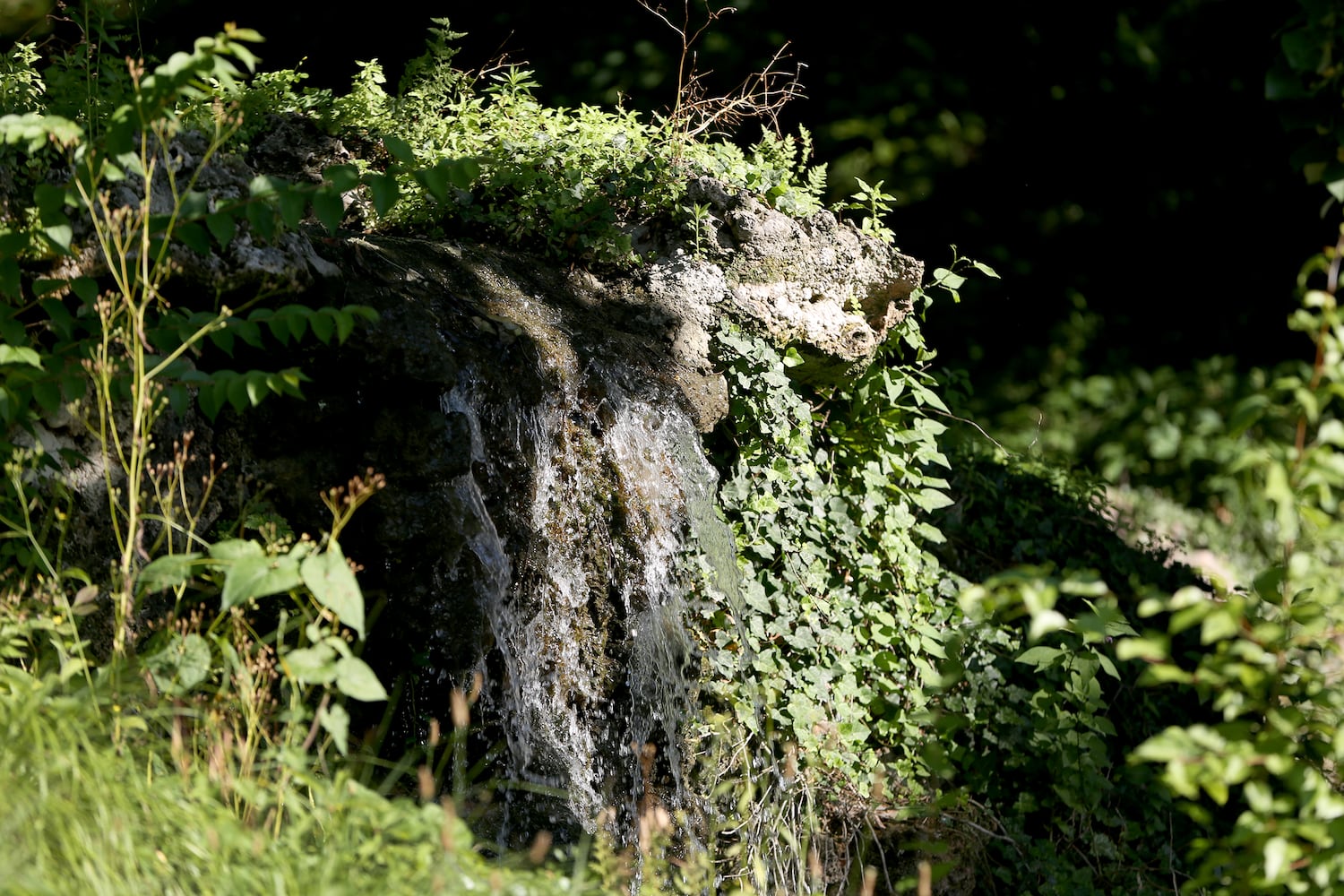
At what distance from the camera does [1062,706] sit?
4539mm

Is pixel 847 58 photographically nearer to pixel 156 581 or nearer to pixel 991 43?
pixel 991 43

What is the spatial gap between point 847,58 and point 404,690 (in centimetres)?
507

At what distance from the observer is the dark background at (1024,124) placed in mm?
6809

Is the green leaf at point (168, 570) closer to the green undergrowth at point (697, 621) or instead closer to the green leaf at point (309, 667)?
the green undergrowth at point (697, 621)

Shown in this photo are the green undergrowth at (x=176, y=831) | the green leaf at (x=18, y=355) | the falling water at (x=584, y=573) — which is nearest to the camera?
the green undergrowth at (x=176, y=831)

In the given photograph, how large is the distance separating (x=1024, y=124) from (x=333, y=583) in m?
6.29

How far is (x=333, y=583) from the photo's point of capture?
1905 mm

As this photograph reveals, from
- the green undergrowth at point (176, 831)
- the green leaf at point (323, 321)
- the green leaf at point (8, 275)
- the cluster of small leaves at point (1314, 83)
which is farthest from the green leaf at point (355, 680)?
the cluster of small leaves at point (1314, 83)

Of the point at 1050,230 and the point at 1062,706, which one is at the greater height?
the point at 1050,230

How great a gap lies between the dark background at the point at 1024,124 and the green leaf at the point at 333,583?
5190 mm

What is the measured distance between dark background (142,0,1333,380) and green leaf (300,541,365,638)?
5.19 meters

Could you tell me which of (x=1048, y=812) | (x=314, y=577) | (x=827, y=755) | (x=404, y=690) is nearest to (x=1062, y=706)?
(x=1048, y=812)

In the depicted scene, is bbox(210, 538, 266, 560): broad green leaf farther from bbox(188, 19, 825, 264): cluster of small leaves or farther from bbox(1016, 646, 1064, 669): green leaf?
bbox(188, 19, 825, 264): cluster of small leaves

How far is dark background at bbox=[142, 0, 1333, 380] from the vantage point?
681cm
